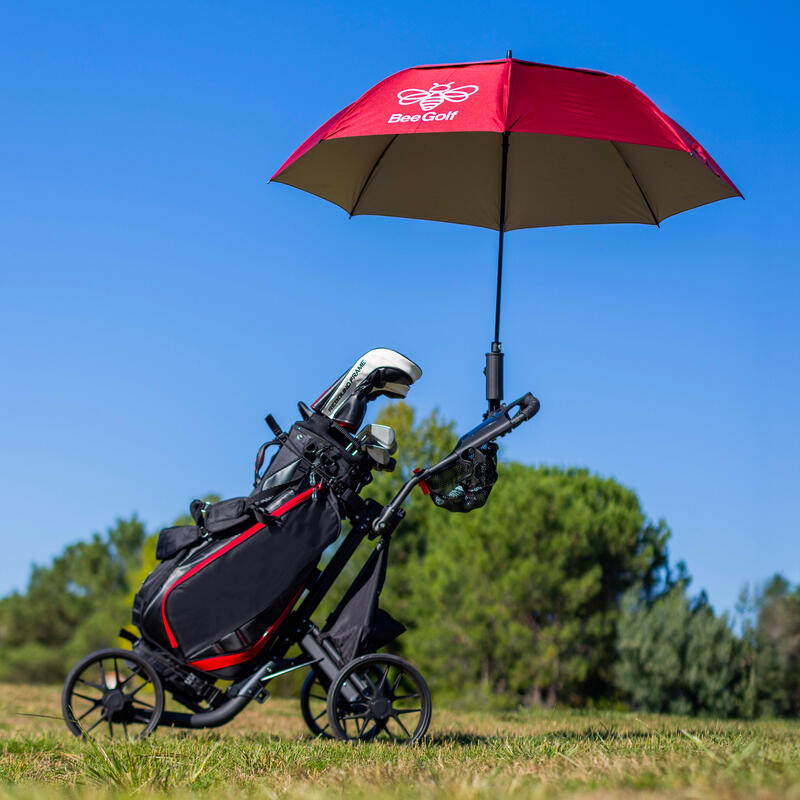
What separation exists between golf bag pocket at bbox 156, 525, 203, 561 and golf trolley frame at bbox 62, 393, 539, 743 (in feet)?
1.68

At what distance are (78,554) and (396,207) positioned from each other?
184 feet

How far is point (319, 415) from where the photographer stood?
201 inches

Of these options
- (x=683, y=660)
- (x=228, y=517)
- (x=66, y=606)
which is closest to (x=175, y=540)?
(x=228, y=517)

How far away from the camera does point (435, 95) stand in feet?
16.3

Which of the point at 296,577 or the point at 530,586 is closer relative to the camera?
the point at 296,577

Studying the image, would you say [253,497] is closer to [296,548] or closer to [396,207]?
[296,548]

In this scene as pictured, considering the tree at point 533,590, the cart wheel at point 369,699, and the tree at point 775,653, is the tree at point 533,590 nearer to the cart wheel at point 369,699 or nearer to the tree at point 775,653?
the tree at point 775,653

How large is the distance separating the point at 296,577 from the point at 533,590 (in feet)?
83.6

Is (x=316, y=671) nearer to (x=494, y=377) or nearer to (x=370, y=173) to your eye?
(x=494, y=377)

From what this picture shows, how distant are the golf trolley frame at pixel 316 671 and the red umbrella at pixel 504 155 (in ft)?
2.97

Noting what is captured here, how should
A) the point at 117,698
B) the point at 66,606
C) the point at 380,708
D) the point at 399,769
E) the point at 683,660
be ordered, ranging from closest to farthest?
1. the point at 399,769
2. the point at 380,708
3. the point at 117,698
4. the point at 683,660
5. the point at 66,606

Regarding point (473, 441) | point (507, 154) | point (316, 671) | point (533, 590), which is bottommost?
point (533, 590)

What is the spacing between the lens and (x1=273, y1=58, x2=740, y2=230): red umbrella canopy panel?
4766mm

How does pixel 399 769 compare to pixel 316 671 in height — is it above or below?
below
